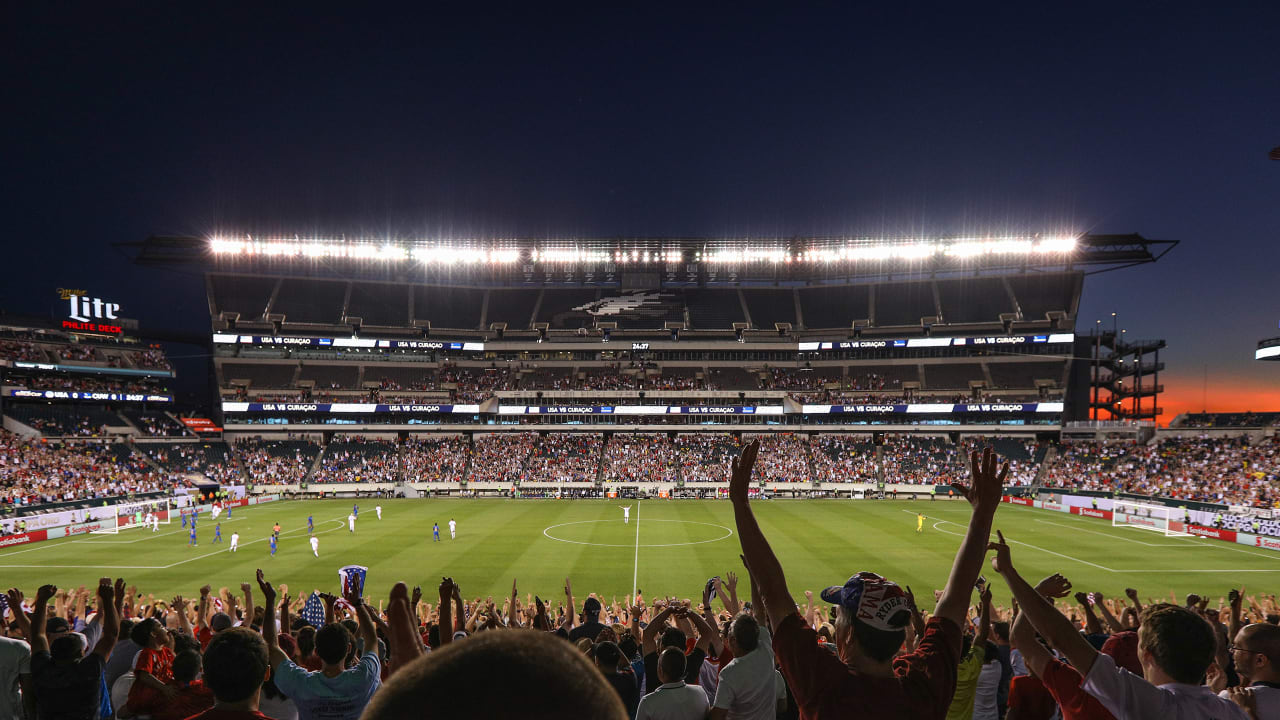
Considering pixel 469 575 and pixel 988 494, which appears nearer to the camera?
pixel 988 494

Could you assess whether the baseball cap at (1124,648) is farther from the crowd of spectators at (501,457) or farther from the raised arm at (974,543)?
the crowd of spectators at (501,457)

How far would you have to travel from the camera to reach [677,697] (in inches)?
172

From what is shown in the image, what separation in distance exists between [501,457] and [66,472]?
32.4m

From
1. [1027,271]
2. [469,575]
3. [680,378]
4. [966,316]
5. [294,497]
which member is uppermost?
[1027,271]

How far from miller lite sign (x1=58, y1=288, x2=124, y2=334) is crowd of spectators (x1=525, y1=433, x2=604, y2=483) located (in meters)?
42.7

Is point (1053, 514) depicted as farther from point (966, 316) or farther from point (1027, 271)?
point (1027, 271)

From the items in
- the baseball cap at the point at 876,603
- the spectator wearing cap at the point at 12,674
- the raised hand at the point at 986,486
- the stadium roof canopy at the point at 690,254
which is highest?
the stadium roof canopy at the point at 690,254

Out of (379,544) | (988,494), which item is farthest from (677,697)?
(379,544)

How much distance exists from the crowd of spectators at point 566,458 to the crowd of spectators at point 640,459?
4.76 ft

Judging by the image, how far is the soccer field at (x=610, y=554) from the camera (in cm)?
2488

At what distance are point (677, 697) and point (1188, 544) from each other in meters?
42.6

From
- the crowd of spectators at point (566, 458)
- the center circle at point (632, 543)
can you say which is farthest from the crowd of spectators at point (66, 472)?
the center circle at point (632, 543)

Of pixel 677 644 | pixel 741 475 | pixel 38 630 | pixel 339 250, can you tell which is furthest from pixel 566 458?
pixel 741 475

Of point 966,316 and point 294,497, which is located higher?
point 966,316
